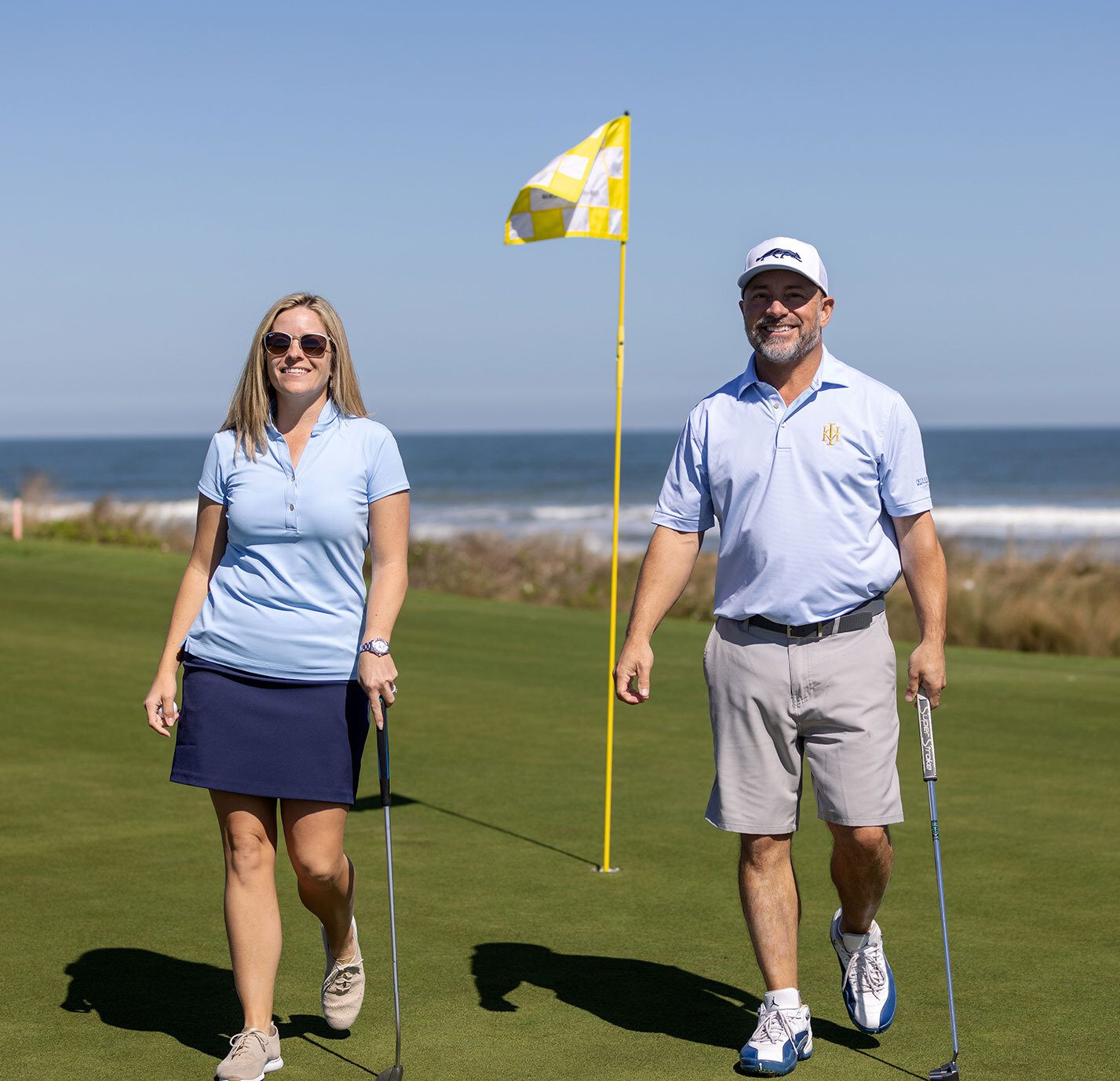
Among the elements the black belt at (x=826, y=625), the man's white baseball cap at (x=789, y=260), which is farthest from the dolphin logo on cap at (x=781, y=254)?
the black belt at (x=826, y=625)

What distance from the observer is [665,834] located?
711cm

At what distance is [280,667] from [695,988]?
171 cm

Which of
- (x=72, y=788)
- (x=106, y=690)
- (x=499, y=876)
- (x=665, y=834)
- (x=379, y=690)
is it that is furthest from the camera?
(x=106, y=690)

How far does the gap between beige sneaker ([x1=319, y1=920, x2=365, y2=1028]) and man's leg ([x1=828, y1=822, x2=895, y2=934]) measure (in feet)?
4.38

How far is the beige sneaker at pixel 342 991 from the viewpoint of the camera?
452 cm

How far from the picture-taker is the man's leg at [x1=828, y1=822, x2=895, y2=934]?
4414 mm

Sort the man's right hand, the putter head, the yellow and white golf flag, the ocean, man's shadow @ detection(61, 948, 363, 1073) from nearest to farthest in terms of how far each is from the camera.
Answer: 1. the putter head
2. the man's right hand
3. man's shadow @ detection(61, 948, 363, 1073)
4. the yellow and white golf flag
5. the ocean

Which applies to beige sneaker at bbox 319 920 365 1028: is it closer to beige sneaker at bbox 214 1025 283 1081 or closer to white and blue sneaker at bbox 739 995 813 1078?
beige sneaker at bbox 214 1025 283 1081

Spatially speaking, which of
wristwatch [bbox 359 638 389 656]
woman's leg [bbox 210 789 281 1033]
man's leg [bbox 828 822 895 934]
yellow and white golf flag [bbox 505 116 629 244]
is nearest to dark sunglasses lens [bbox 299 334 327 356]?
wristwatch [bbox 359 638 389 656]

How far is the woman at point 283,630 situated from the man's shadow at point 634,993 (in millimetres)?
840

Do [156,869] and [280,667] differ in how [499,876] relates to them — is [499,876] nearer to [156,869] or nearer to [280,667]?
[156,869]

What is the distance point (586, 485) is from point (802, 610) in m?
69.6

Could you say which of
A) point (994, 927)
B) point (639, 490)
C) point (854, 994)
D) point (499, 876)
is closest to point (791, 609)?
point (854, 994)

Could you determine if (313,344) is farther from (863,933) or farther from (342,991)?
(863,933)
